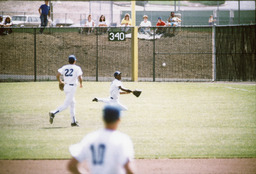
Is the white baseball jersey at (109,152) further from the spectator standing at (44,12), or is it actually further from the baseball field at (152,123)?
the spectator standing at (44,12)

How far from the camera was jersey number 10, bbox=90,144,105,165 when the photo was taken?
15.0ft

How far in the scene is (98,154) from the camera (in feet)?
15.1

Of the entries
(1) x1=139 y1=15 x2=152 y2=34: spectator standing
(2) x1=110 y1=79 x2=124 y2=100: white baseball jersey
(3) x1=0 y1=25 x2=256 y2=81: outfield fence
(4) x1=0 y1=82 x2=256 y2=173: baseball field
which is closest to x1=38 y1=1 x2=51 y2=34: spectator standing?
(3) x1=0 y1=25 x2=256 y2=81: outfield fence

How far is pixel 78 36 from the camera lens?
35.2 m

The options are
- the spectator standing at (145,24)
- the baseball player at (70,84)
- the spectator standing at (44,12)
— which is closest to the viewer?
the baseball player at (70,84)

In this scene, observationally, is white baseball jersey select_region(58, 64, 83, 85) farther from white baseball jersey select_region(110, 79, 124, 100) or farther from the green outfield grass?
white baseball jersey select_region(110, 79, 124, 100)

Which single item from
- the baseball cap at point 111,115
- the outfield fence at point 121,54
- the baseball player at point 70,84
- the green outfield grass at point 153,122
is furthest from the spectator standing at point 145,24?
the baseball cap at point 111,115

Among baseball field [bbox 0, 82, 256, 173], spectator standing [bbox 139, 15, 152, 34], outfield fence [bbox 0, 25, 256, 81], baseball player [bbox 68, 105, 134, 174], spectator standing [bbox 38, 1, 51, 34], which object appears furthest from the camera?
spectator standing [bbox 139, 15, 152, 34]

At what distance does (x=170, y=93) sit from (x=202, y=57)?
12185 mm

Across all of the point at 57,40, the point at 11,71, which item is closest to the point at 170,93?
the point at 11,71

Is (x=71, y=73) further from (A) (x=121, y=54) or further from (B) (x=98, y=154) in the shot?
(A) (x=121, y=54)

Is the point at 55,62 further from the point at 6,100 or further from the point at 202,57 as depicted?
the point at 6,100

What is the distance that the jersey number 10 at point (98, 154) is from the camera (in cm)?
459

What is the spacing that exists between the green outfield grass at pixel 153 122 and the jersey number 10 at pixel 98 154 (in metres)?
5.74
